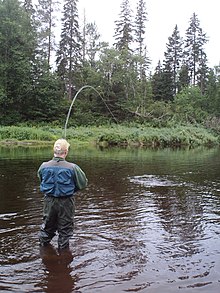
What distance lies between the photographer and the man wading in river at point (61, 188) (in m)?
5.04

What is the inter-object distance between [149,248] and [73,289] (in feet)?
5.81

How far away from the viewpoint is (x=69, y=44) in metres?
53.4

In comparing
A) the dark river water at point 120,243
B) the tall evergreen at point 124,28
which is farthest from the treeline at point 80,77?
the dark river water at point 120,243

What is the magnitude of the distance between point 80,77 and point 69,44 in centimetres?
521

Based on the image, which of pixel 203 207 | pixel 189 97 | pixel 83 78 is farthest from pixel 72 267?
pixel 189 97

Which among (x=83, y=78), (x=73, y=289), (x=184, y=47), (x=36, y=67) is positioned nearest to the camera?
(x=73, y=289)

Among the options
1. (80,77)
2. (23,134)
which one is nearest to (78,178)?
(23,134)

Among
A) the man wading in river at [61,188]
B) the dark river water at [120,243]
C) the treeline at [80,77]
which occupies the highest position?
the treeline at [80,77]

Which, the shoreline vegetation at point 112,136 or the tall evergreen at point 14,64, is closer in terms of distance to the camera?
the shoreline vegetation at point 112,136

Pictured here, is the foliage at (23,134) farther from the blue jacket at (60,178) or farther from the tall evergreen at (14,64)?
the blue jacket at (60,178)

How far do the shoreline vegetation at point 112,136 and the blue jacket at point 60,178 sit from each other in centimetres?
2657

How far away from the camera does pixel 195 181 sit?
12.8 meters

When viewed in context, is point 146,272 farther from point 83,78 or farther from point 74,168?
point 83,78

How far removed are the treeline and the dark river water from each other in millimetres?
33435
